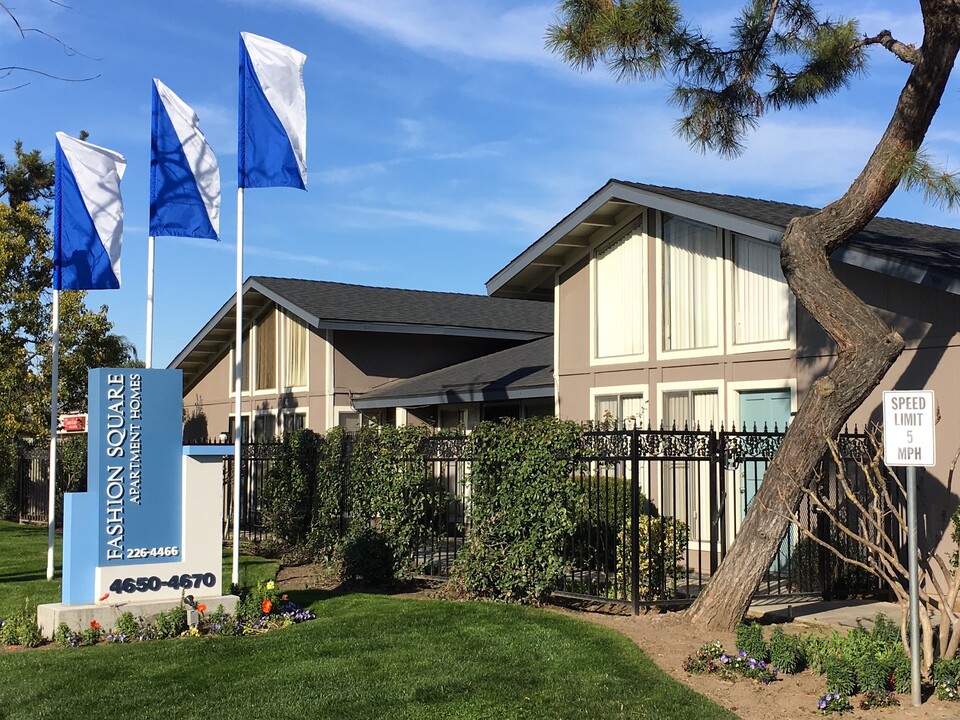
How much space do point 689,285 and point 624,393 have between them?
1.96m

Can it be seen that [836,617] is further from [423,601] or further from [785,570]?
[423,601]

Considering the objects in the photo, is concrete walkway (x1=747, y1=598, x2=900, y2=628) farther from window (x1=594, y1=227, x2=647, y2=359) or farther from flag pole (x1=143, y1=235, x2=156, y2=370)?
flag pole (x1=143, y1=235, x2=156, y2=370)

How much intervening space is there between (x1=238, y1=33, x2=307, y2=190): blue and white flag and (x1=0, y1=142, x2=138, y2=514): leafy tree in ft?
34.1

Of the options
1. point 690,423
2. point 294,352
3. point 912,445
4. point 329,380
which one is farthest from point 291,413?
point 912,445

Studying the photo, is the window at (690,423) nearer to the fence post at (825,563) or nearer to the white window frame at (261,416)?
the fence post at (825,563)

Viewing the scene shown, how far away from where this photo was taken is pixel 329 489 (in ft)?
47.0

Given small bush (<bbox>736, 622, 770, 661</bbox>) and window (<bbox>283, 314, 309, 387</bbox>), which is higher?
window (<bbox>283, 314, 309, 387</bbox>)

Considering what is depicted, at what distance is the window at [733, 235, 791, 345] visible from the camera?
43.9 ft

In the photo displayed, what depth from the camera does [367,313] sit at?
2212 cm

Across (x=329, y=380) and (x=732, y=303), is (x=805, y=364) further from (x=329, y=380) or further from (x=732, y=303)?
(x=329, y=380)

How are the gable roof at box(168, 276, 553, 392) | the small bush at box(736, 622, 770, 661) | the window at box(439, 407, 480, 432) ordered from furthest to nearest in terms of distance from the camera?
the gable roof at box(168, 276, 553, 392), the window at box(439, 407, 480, 432), the small bush at box(736, 622, 770, 661)

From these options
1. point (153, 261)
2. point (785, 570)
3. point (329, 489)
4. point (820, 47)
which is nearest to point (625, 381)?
point (785, 570)

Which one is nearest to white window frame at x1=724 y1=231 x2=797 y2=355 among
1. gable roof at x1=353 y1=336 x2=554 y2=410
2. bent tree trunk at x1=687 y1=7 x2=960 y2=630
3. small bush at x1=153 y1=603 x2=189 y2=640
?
bent tree trunk at x1=687 y1=7 x2=960 y2=630

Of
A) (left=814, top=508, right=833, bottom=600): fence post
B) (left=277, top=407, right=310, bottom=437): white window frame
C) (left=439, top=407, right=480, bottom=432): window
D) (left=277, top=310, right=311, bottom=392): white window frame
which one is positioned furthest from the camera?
(left=277, top=310, right=311, bottom=392): white window frame
